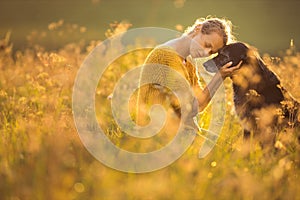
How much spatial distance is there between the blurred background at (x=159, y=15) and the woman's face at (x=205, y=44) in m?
7.52

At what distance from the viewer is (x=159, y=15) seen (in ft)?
49.9

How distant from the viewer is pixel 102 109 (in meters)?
4.87

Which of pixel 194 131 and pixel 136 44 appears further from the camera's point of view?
pixel 136 44

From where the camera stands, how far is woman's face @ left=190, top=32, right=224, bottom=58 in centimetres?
476

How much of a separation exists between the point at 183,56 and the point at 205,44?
0.81 feet

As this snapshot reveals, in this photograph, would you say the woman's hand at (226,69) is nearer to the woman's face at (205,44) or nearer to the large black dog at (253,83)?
the large black dog at (253,83)

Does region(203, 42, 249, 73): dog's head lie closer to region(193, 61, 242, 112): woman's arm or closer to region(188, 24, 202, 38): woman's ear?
region(193, 61, 242, 112): woman's arm

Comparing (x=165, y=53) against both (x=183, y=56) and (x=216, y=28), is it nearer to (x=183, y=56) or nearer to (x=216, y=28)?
(x=183, y=56)

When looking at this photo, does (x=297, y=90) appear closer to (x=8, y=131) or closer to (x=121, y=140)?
(x=121, y=140)

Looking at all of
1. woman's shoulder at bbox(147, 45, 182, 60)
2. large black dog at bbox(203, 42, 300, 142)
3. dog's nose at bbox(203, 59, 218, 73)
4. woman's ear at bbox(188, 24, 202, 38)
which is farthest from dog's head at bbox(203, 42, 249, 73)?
woman's shoulder at bbox(147, 45, 182, 60)

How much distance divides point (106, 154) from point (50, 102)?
0.99 meters

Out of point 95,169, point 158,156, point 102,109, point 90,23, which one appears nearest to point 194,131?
point 102,109

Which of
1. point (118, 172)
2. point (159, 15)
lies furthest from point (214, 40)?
point (159, 15)

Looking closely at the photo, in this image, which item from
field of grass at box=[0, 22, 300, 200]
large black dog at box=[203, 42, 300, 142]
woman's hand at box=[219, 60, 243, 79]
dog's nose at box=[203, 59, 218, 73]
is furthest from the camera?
dog's nose at box=[203, 59, 218, 73]
